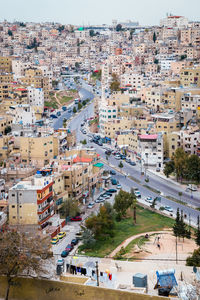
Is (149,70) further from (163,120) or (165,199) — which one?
(165,199)

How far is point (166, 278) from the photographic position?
1384 centimetres

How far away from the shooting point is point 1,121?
32000mm

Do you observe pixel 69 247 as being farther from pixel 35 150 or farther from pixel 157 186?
pixel 35 150

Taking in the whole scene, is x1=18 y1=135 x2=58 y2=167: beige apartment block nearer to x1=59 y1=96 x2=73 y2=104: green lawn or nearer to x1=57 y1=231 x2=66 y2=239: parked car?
x1=57 y1=231 x2=66 y2=239: parked car

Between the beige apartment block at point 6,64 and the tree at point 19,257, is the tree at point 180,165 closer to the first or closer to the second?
the tree at point 19,257

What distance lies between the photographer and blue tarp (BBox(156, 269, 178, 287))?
13.5 m

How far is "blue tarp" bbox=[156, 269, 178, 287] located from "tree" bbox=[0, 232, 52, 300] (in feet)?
10.7

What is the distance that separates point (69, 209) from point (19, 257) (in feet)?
29.4

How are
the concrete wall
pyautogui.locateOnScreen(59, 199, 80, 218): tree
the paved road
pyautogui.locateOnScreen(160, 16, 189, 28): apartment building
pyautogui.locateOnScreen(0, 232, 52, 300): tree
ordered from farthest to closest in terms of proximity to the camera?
pyautogui.locateOnScreen(160, 16, 189, 28): apartment building → the paved road → pyautogui.locateOnScreen(59, 199, 80, 218): tree → pyautogui.locateOnScreen(0, 232, 52, 300): tree → the concrete wall

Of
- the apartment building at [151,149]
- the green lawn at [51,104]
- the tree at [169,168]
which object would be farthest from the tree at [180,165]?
the green lawn at [51,104]

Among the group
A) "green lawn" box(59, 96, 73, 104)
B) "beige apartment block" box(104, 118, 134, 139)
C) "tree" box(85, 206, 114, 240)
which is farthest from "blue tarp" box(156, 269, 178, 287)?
"green lawn" box(59, 96, 73, 104)

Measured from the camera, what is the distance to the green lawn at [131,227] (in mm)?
18141

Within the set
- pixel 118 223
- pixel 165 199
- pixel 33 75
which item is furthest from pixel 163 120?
pixel 33 75

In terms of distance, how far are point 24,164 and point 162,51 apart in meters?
39.8
